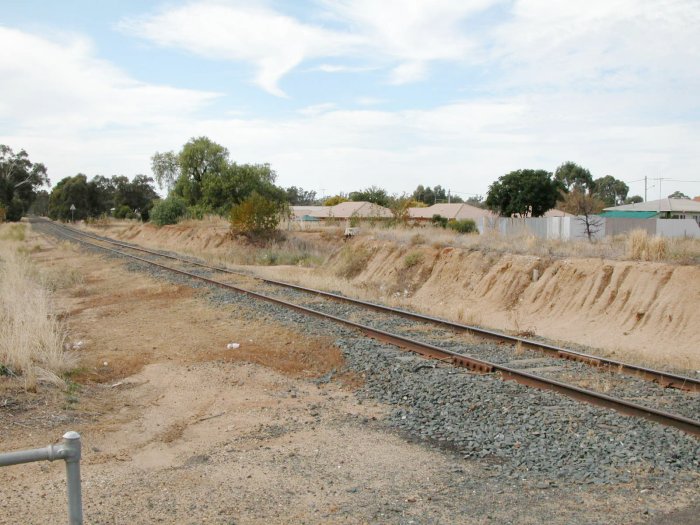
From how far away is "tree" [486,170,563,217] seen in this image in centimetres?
6300

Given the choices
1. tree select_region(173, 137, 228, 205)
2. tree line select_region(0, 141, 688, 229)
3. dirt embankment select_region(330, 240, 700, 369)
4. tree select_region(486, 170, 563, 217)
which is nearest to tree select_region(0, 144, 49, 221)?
tree line select_region(0, 141, 688, 229)

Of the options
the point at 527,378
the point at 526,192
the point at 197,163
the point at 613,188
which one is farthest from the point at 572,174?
the point at 527,378

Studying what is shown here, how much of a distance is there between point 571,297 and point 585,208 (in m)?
13.2

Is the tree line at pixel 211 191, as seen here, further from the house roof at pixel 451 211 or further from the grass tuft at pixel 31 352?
the grass tuft at pixel 31 352

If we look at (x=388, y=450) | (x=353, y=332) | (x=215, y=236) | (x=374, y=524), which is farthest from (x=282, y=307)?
(x=215, y=236)

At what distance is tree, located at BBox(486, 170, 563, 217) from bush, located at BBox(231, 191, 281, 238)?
3052 cm

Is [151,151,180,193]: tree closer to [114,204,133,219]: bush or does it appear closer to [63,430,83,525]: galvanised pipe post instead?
[114,204,133,219]: bush

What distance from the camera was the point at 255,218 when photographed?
39.2 metres

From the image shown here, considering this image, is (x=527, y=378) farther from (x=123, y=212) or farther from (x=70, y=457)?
(x=123, y=212)

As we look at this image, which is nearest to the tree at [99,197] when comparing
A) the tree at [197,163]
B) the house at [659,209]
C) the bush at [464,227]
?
the tree at [197,163]

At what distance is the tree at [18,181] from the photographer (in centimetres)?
10399

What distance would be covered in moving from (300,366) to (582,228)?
85.0ft

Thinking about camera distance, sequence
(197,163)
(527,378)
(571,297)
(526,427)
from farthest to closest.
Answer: (197,163) < (571,297) < (527,378) < (526,427)

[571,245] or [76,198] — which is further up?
[76,198]
